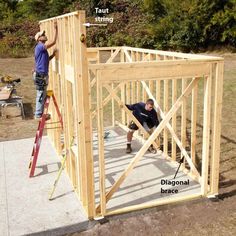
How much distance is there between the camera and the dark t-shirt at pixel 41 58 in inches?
255

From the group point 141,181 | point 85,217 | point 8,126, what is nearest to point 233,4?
point 8,126

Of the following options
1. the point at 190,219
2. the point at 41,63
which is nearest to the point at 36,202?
the point at 190,219

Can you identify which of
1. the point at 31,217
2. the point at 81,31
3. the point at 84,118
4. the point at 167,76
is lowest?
the point at 31,217

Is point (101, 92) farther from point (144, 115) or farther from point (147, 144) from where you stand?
point (144, 115)

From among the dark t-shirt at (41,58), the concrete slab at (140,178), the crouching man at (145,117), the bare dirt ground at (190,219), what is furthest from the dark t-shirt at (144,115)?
the dark t-shirt at (41,58)

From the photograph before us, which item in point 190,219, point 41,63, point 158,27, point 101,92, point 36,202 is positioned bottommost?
point 190,219

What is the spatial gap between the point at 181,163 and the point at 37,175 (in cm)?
270

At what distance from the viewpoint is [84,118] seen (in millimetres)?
4836

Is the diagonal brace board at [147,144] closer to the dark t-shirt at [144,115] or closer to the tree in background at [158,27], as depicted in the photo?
the dark t-shirt at [144,115]

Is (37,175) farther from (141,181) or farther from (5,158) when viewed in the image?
(141,181)

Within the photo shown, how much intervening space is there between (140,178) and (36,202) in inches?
75.0

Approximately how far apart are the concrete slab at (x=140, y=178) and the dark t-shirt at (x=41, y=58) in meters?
2.16

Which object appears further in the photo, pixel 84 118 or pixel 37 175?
pixel 37 175

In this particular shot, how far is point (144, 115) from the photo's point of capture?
24.6ft
